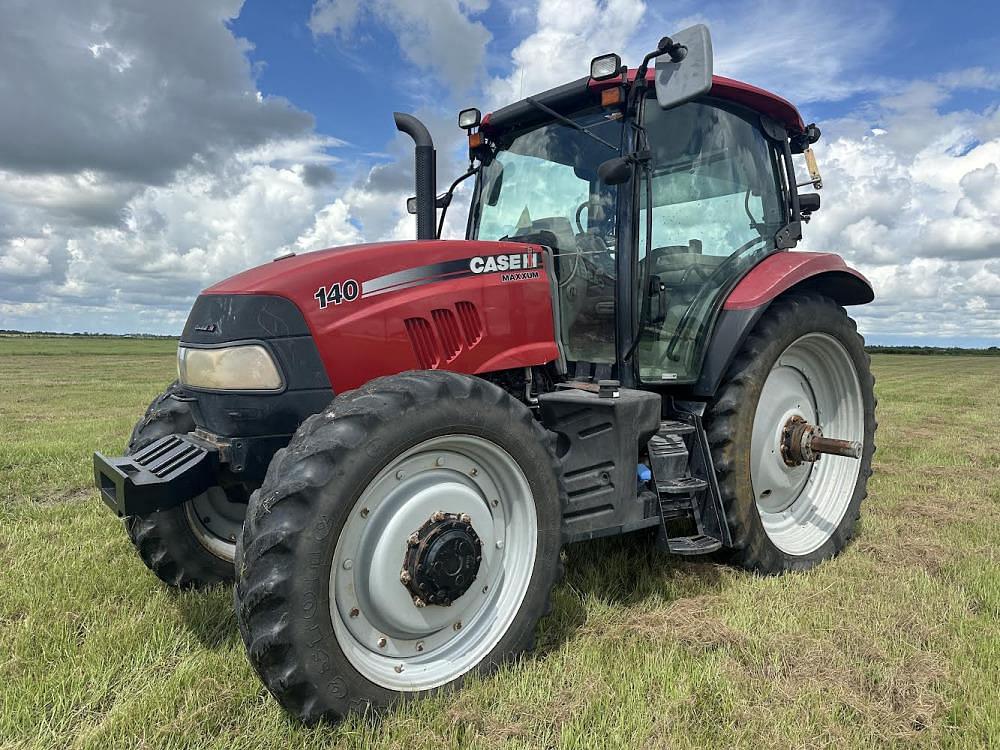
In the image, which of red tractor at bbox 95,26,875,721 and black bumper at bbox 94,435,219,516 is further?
black bumper at bbox 94,435,219,516

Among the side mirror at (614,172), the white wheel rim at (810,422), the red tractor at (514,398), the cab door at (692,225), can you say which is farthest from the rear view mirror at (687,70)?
the white wheel rim at (810,422)

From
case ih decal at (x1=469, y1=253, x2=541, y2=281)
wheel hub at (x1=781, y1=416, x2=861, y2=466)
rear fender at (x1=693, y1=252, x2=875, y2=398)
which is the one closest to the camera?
case ih decal at (x1=469, y1=253, x2=541, y2=281)

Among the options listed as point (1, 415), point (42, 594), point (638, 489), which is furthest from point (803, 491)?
point (1, 415)

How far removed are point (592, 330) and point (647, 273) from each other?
393mm

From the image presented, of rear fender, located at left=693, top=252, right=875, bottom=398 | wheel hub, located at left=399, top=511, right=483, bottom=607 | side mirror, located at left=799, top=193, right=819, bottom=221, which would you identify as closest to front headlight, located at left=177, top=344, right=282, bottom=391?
wheel hub, located at left=399, top=511, right=483, bottom=607

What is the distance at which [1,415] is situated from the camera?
33.1 ft

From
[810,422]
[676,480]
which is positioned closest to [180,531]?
[676,480]

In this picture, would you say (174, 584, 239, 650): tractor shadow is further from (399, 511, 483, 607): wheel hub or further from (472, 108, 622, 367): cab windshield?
(472, 108, 622, 367): cab windshield

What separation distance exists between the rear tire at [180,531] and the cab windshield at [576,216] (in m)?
1.87

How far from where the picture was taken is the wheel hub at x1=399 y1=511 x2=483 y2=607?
236 cm

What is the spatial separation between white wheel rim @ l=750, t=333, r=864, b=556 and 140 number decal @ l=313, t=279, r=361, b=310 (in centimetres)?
223

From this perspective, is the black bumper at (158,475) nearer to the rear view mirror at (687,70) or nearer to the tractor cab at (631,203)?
the tractor cab at (631,203)

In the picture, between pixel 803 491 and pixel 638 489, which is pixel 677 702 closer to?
pixel 638 489

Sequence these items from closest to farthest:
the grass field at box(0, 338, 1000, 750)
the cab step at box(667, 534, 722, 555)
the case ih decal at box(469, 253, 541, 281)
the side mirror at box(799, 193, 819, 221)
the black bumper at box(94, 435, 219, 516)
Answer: the grass field at box(0, 338, 1000, 750), the black bumper at box(94, 435, 219, 516), the case ih decal at box(469, 253, 541, 281), the cab step at box(667, 534, 722, 555), the side mirror at box(799, 193, 819, 221)
